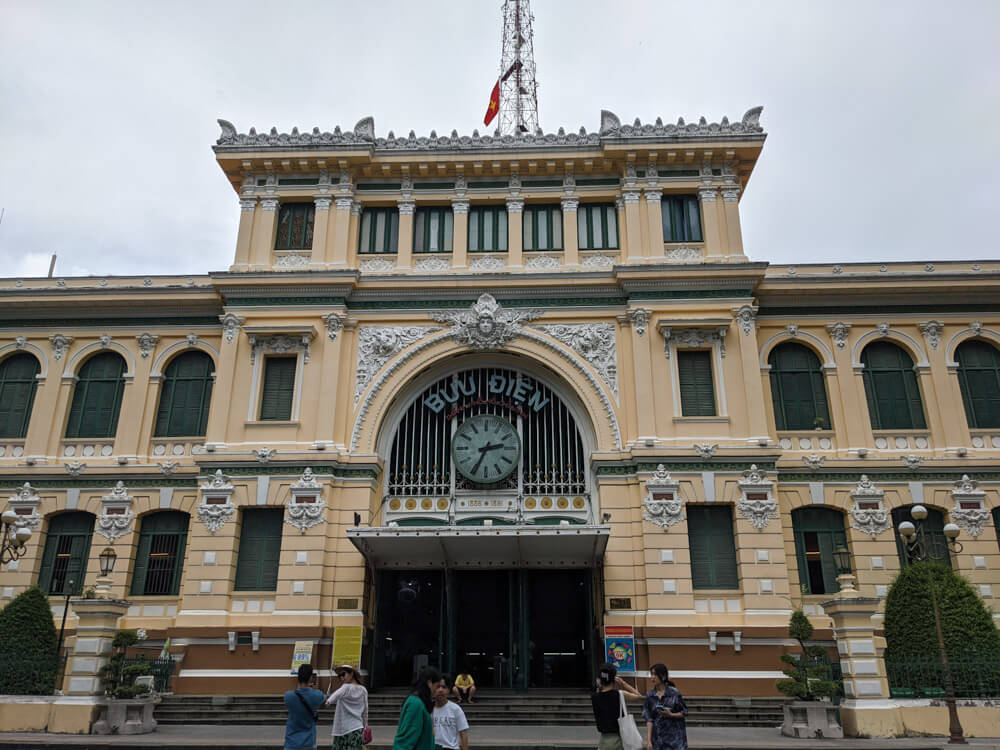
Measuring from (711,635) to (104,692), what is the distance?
1631 centimetres

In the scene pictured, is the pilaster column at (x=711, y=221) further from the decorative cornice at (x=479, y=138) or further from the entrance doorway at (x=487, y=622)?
the entrance doorway at (x=487, y=622)

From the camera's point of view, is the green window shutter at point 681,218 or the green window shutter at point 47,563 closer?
the green window shutter at point 47,563

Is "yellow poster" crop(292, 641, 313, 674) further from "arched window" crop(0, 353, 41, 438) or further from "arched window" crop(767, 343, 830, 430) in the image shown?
"arched window" crop(767, 343, 830, 430)

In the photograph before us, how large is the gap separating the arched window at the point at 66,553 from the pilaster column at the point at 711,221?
2322 cm

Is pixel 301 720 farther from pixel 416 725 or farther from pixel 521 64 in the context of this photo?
pixel 521 64

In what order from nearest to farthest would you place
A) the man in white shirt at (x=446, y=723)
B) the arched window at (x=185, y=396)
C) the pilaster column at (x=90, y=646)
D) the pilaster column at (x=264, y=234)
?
the man in white shirt at (x=446, y=723) → the pilaster column at (x=90, y=646) → the arched window at (x=185, y=396) → the pilaster column at (x=264, y=234)

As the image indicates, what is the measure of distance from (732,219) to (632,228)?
350 cm

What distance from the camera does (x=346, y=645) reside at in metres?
23.0

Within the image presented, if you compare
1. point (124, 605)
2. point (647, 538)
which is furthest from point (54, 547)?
point (647, 538)

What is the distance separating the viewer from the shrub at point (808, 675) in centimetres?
1848

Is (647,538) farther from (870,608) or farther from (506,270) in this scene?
(506,270)

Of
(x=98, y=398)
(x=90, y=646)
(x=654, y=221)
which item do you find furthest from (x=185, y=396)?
(x=654, y=221)

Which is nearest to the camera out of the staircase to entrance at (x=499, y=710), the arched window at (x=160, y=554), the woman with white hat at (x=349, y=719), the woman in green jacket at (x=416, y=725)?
the woman in green jacket at (x=416, y=725)

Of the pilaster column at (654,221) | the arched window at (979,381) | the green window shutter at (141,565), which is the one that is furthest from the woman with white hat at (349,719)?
the arched window at (979,381)
